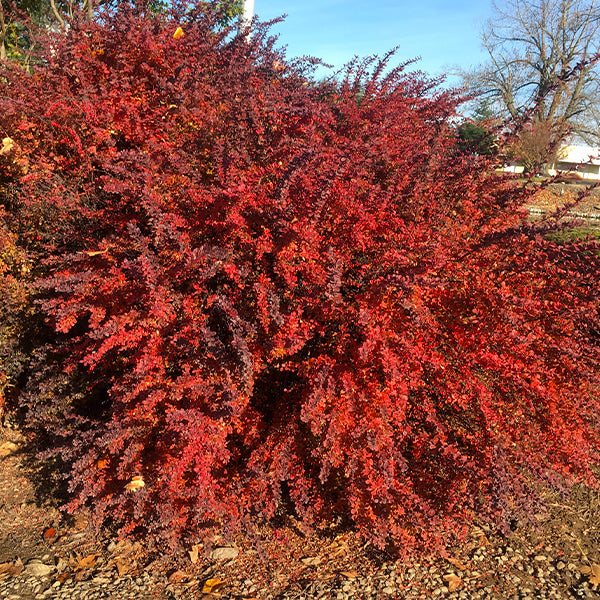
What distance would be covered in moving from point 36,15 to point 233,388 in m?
13.4

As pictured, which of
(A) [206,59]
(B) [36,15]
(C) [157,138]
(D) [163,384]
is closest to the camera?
(D) [163,384]

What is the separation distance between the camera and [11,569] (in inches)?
131

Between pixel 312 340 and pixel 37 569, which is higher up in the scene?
pixel 312 340

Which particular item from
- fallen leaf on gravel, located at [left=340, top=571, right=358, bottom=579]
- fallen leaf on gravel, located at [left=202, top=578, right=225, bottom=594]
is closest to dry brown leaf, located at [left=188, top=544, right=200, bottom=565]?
fallen leaf on gravel, located at [left=202, top=578, right=225, bottom=594]

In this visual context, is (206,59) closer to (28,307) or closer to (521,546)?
(28,307)

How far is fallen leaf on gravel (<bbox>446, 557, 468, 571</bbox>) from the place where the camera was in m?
3.30

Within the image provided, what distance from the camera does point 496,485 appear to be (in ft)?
10.3

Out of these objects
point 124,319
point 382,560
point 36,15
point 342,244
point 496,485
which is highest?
point 36,15

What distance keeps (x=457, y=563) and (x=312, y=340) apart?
160 cm

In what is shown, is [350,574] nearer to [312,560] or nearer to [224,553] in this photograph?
[312,560]

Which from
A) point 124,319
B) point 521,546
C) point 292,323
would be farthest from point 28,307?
point 521,546

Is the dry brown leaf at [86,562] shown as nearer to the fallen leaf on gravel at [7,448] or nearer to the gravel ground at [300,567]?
the gravel ground at [300,567]

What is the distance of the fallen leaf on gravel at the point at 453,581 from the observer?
3122 mm

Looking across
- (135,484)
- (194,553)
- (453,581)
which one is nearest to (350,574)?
(453,581)
